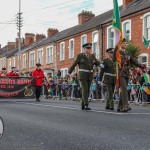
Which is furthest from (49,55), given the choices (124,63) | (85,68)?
(124,63)

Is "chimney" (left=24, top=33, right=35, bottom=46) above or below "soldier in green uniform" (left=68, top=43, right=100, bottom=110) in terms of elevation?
above

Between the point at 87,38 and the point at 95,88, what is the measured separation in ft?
56.4

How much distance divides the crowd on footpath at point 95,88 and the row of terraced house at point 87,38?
21.6 ft

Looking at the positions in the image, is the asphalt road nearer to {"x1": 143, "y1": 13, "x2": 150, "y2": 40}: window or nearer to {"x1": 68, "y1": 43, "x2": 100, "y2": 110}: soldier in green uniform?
{"x1": 68, "y1": 43, "x2": 100, "y2": 110}: soldier in green uniform

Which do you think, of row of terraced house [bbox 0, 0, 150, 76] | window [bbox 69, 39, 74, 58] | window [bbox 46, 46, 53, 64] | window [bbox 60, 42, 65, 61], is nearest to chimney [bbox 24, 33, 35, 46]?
row of terraced house [bbox 0, 0, 150, 76]

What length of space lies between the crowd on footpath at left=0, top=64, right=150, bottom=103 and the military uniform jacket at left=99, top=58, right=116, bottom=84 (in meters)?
5.20

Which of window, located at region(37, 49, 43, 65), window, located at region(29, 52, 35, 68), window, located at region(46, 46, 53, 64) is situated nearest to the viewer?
window, located at region(46, 46, 53, 64)

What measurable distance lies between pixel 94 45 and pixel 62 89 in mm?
12761

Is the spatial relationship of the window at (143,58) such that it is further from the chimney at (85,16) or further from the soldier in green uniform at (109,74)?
the chimney at (85,16)

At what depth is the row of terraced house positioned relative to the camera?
2839 centimetres

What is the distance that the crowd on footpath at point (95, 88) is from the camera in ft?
53.2

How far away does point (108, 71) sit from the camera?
11023mm

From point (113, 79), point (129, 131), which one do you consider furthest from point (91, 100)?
point (129, 131)

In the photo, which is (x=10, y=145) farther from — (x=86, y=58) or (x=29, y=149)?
(x=86, y=58)
